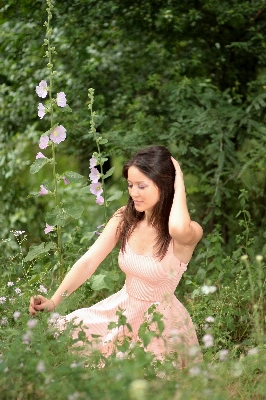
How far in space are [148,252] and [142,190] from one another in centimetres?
28

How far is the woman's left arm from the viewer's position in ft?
10.6

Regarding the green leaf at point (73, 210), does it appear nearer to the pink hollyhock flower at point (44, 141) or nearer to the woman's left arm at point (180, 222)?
the pink hollyhock flower at point (44, 141)

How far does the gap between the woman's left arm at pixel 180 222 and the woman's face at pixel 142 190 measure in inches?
3.8

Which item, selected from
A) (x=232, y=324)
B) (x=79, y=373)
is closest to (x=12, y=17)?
(x=232, y=324)

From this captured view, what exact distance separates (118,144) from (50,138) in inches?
48.7

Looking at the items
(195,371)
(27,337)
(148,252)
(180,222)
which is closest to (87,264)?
(148,252)

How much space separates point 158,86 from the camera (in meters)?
5.48

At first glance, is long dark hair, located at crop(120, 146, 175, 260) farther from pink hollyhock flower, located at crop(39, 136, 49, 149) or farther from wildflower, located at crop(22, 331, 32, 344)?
wildflower, located at crop(22, 331, 32, 344)

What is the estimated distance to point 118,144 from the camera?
16.3ft

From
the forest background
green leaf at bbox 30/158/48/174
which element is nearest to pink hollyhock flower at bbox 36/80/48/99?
green leaf at bbox 30/158/48/174

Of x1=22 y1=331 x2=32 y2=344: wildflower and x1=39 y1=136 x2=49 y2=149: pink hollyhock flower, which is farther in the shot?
x1=39 y1=136 x2=49 y2=149: pink hollyhock flower

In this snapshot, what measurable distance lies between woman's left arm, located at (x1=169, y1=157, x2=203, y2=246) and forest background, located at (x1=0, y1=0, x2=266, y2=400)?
5.53 ft

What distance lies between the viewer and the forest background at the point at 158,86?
5.16 metres

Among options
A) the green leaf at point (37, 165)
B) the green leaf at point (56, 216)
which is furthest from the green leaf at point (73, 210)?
the green leaf at point (37, 165)
